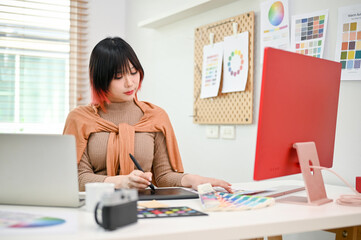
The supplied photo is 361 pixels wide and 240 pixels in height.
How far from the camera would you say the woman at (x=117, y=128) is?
1782mm

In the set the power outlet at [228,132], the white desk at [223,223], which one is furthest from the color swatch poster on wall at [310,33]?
the white desk at [223,223]

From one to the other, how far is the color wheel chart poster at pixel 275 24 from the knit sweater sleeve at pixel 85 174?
1075 millimetres

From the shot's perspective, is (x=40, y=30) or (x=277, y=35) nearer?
(x=277, y=35)

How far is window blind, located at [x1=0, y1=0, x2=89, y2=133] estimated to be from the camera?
3.33m

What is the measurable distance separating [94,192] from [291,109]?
0.62 meters

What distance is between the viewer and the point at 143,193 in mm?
1365

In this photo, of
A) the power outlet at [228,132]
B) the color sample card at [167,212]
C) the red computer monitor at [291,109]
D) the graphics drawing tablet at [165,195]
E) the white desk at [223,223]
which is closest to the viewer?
the white desk at [223,223]

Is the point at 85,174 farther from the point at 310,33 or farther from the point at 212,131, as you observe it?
the point at 310,33

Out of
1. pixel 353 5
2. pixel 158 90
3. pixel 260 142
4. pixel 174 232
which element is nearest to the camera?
pixel 174 232

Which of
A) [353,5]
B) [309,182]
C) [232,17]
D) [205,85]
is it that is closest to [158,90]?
[205,85]

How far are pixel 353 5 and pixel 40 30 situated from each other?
258 centimetres

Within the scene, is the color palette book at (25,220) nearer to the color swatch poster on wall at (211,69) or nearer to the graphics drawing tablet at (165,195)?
the graphics drawing tablet at (165,195)

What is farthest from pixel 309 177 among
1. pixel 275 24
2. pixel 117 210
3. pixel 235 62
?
pixel 235 62

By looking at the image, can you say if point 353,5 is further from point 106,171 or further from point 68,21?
point 68,21
